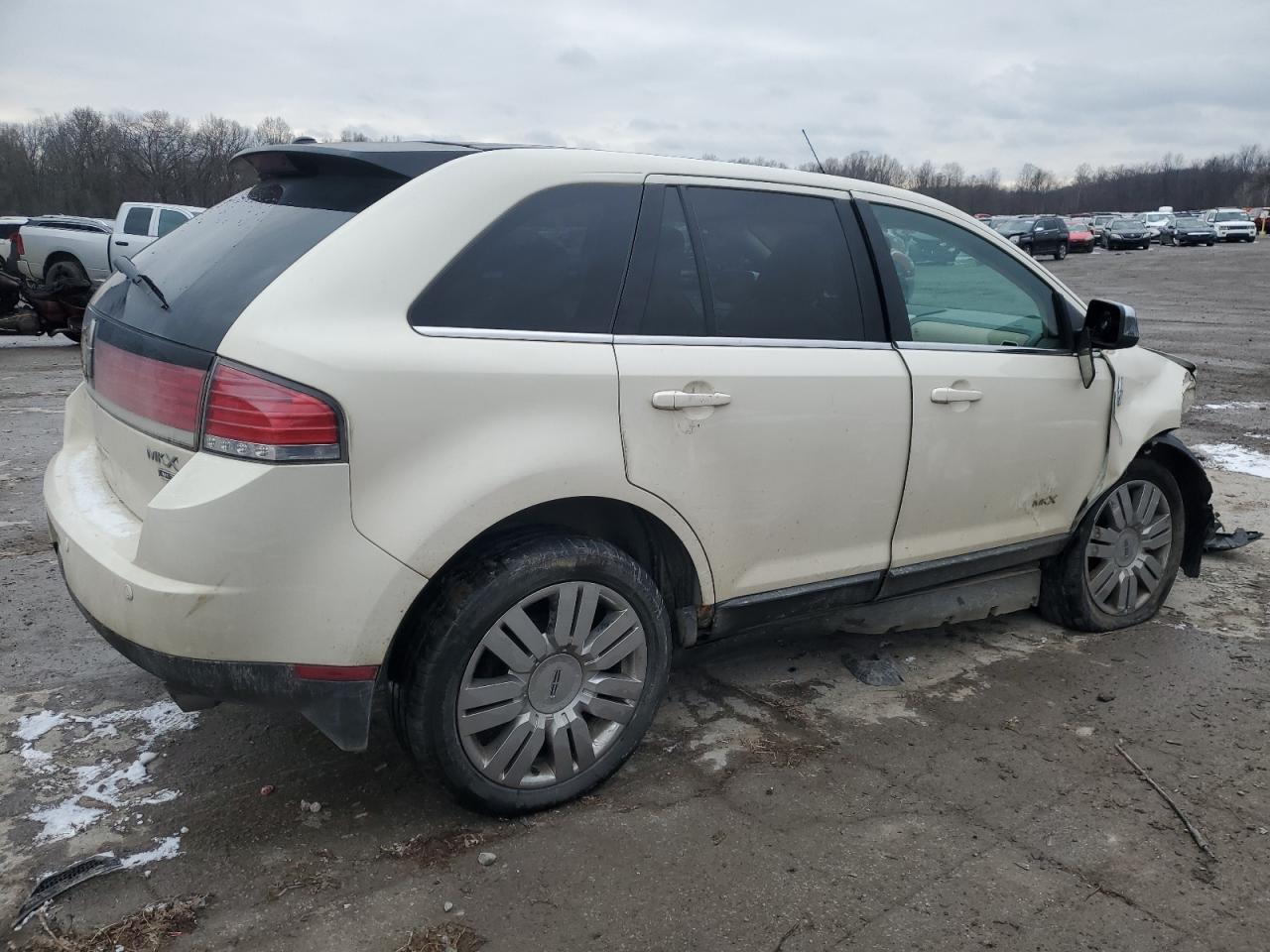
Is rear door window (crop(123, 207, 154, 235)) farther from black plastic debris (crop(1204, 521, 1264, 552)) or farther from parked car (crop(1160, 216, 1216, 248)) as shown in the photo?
parked car (crop(1160, 216, 1216, 248))

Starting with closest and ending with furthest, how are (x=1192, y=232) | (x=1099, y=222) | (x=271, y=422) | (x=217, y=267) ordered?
(x=271, y=422) < (x=217, y=267) < (x=1192, y=232) < (x=1099, y=222)

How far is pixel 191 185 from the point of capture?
55750mm

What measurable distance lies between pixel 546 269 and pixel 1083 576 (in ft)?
8.94

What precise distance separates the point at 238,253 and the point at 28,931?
1706mm

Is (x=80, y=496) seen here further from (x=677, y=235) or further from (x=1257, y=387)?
(x=1257, y=387)

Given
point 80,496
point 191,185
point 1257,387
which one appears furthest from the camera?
point 191,185

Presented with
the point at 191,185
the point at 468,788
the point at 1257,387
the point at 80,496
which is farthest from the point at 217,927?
the point at 191,185

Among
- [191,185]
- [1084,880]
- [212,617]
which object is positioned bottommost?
[1084,880]

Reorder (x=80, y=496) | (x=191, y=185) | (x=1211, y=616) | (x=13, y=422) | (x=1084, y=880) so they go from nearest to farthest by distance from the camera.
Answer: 1. (x=1084, y=880)
2. (x=80, y=496)
3. (x=1211, y=616)
4. (x=13, y=422)
5. (x=191, y=185)

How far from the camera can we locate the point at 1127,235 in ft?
153

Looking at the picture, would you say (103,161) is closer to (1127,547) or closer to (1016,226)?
(1016,226)

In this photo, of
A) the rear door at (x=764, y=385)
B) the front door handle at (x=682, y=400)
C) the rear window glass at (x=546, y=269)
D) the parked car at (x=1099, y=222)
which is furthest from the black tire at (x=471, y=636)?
the parked car at (x=1099, y=222)

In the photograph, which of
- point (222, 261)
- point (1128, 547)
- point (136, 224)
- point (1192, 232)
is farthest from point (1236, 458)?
point (1192, 232)

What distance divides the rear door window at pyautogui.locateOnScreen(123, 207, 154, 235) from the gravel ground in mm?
15345
